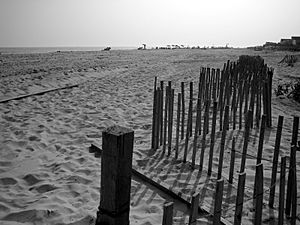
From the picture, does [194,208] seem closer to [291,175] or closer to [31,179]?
[291,175]

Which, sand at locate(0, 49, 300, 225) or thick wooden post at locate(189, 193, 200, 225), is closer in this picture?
thick wooden post at locate(189, 193, 200, 225)

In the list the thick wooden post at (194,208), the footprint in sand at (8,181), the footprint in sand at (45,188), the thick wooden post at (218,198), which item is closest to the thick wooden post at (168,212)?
the thick wooden post at (194,208)

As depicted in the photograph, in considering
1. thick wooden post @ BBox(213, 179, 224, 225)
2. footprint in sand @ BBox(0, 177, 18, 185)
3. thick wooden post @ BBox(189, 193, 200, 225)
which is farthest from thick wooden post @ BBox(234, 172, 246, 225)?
footprint in sand @ BBox(0, 177, 18, 185)

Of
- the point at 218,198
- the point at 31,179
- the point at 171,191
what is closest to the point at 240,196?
the point at 218,198

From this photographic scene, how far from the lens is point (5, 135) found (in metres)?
4.23

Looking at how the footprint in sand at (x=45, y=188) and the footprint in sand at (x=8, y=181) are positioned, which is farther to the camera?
the footprint in sand at (x=8, y=181)

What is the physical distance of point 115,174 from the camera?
54.7 inches

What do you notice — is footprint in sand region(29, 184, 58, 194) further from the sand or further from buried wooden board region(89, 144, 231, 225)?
buried wooden board region(89, 144, 231, 225)

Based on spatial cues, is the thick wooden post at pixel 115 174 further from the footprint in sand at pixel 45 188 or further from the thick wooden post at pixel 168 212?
the footprint in sand at pixel 45 188

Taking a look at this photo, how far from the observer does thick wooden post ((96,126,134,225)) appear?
1.37 metres

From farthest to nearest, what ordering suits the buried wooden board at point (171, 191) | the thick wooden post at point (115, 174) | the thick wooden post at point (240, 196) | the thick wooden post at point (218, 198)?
the buried wooden board at point (171, 191) < the thick wooden post at point (240, 196) < the thick wooden post at point (218, 198) < the thick wooden post at point (115, 174)

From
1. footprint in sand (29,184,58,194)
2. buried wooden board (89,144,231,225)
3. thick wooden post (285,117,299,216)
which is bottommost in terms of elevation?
footprint in sand (29,184,58,194)

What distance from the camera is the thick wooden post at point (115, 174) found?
1.37 m

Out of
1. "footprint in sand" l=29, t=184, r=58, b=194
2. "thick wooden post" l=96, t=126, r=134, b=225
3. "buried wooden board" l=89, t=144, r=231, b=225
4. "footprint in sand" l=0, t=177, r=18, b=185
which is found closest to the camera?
"thick wooden post" l=96, t=126, r=134, b=225
